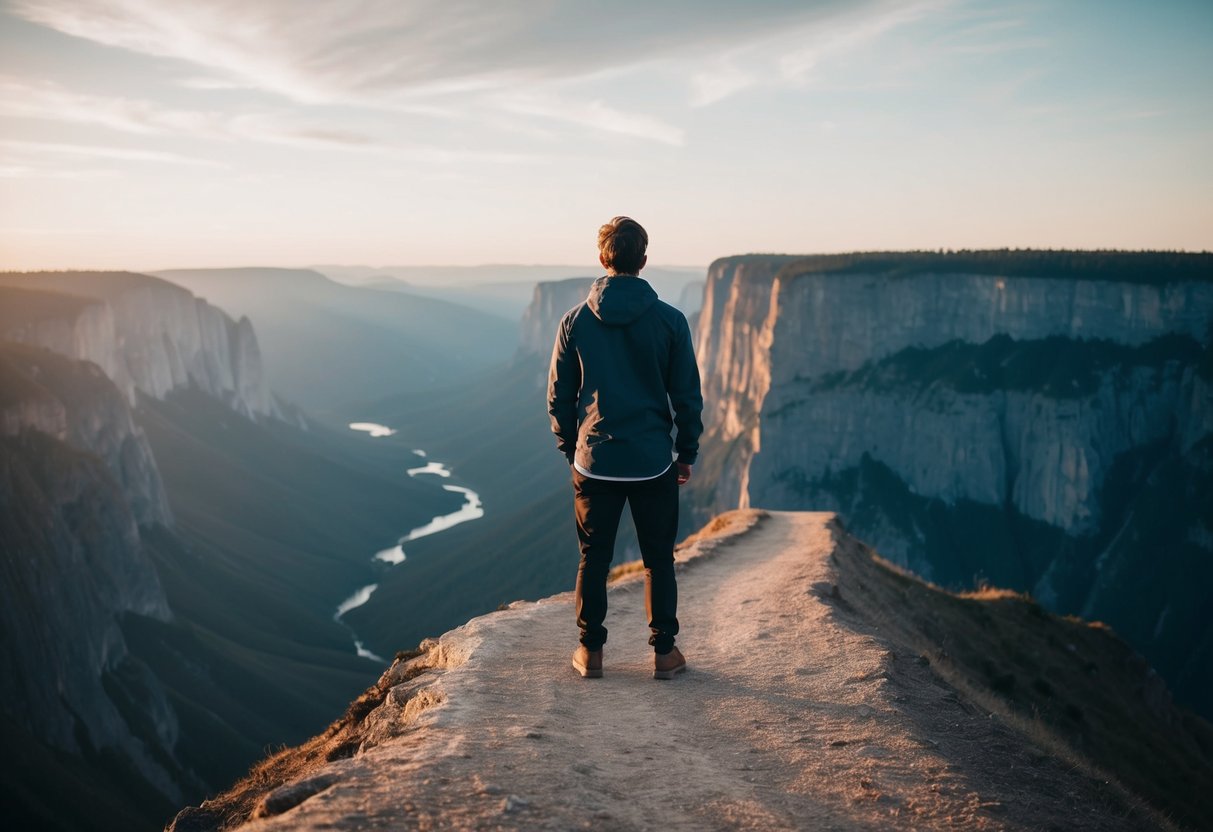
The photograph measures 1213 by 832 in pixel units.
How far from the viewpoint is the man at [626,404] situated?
7699 millimetres

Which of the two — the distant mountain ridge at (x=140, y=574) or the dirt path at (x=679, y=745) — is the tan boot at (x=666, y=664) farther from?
the distant mountain ridge at (x=140, y=574)

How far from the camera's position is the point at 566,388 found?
8.08 metres

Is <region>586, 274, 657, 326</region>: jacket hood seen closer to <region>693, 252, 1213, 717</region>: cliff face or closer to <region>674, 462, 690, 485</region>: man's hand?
<region>674, 462, 690, 485</region>: man's hand

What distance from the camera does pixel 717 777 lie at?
19.8 feet

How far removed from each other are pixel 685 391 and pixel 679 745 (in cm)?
283

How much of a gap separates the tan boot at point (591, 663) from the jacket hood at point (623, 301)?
9.63 feet

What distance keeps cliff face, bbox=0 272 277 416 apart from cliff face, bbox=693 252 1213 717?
75.8m

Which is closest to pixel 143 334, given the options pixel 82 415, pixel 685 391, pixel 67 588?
pixel 82 415

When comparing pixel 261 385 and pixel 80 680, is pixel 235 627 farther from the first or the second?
pixel 261 385

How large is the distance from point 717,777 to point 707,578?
9.53 m

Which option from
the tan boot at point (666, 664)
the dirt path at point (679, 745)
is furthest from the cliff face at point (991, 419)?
the tan boot at point (666, 664)

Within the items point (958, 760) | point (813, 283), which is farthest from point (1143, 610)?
point (958, 760)

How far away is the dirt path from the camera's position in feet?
17.4

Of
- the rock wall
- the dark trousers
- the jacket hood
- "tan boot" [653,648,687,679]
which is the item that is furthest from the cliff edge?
the rock wall
